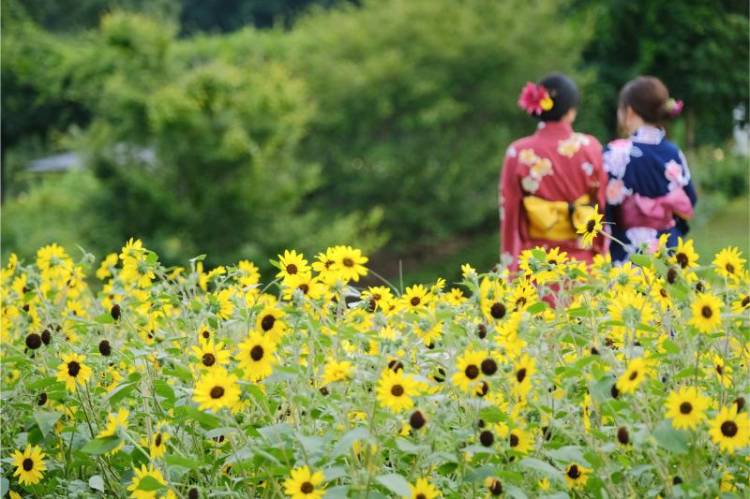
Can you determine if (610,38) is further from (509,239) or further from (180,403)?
(180,403)

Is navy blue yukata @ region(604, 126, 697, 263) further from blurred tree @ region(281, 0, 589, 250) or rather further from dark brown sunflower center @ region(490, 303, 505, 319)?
blurred tree @ region(281, 0, 589, 250)

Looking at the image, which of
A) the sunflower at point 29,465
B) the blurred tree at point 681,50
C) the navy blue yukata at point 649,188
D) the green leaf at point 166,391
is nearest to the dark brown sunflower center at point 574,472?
the green leaf at point 166,391

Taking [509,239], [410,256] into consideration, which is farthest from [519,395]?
[410,256]

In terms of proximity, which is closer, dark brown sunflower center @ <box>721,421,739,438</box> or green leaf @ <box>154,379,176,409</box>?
dark brown sunflower center @ <box>721,421,739,438</box>

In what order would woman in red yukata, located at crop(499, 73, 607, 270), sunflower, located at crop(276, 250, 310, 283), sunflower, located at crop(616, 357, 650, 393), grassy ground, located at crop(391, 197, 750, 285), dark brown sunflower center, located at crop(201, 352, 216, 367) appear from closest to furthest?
sunflower, located at crop(616, 357, 650, 393) < dark brown sunflower center, located at crop(201, 352, 216, 367) < sunflower, located at crop(276, 250, 310, 283) < woman in red yukata, located at crop(499, 73, 607, 270) < grassy ground, located at crop(391, 197, 750, 285)

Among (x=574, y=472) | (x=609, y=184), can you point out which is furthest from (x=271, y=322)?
(x=609, y=184)

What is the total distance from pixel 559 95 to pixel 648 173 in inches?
20.6

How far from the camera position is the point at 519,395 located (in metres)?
2.20

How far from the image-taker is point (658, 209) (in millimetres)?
5102

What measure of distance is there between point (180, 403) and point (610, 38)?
11.9m

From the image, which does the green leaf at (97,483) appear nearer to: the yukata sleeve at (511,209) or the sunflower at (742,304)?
the sunflower at (742,304)

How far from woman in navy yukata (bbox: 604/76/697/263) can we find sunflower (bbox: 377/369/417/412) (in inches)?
127

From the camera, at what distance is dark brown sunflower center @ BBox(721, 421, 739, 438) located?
198 cm

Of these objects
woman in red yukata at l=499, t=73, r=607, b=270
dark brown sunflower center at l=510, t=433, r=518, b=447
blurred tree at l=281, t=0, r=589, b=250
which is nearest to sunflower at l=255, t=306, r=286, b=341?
dark brown sunflower center at l=510, t=433, r=518, b=447
